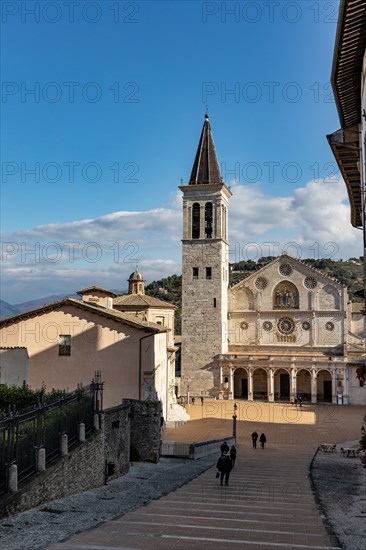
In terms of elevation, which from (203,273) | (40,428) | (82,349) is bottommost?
(40,428)

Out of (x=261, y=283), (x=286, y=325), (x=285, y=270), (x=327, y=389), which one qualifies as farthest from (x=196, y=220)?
(x=327, y=389)

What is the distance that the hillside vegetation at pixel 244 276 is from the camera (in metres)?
93.4

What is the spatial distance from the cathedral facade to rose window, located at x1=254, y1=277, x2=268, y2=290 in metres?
0.09

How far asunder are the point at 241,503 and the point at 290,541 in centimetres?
465

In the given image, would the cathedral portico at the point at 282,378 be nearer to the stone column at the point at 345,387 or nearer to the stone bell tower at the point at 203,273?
the stone column at the point at 345,387

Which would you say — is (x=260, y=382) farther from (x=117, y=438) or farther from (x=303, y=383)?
(x=117, y=438)

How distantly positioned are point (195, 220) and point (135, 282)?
26.9 ft

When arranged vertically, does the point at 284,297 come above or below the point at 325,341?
above

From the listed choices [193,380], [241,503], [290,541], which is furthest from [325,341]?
[290,541]

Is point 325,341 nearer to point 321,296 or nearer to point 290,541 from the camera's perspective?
point 321,296

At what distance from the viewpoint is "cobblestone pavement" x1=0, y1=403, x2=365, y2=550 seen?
8.38m

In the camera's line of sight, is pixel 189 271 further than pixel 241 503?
Yes

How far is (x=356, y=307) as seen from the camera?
179ft

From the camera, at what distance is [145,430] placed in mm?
21281
